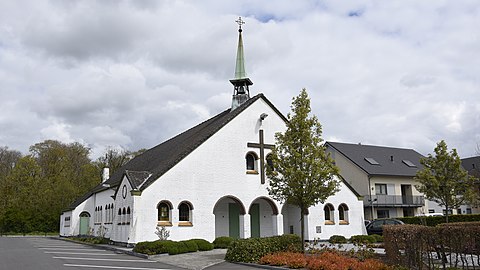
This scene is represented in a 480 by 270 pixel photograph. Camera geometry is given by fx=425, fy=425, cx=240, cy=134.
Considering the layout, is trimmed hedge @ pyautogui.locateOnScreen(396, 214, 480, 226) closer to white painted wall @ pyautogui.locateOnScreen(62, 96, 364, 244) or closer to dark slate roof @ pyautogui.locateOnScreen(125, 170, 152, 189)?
white painted wall @ pyautogui.locateOnScreen(62, 96, 364, 244)

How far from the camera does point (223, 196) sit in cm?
2428

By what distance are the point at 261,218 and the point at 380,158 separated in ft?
84.3

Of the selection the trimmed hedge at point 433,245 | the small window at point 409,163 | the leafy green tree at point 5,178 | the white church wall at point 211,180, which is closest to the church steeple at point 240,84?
the white church wall at point 211,180

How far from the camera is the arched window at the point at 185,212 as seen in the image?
23.0 m

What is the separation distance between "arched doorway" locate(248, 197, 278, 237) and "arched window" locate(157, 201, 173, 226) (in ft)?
19.5

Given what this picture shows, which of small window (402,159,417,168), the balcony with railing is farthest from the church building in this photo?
small window (402,159,417,168)

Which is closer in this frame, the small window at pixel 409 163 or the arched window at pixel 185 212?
the arched window at pixel 185 212

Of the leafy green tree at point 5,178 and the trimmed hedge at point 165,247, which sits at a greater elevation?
the leafy green tree at point 5,178

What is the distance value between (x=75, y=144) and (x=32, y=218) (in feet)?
45.8

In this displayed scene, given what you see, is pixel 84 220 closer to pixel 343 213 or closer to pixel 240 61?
pixel 240 61

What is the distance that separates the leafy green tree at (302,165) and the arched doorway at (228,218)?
28.1 feet

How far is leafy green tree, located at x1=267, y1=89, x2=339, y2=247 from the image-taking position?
16.7 m

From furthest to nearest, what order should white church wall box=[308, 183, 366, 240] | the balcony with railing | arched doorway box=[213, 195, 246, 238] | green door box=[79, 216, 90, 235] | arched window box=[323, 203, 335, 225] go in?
1. the balcony with railing
2. green door box=[79, 216, 90, 235]
3. arched window box=[323, 203, 335, 225]
4. white church wall box=[308, 183, 366, 240]
5. arched doorway box=[213, 195, 246, 238]

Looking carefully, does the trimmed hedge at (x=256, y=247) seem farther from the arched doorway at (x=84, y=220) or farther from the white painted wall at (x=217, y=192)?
the arched doorway at (x=84, y=220)
